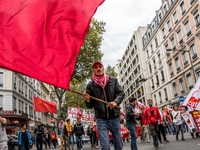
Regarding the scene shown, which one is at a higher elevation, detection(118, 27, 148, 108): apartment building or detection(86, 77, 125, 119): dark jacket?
detection(118, 27, 148, 108): apartment building

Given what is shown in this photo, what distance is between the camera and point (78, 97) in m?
51.5

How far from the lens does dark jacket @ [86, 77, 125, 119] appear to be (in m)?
4.31

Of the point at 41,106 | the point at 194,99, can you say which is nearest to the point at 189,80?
the point at 41,106

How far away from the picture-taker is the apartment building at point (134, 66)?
54719mm

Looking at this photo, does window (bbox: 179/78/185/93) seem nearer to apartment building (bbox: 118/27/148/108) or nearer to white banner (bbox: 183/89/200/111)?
apartment building (bbox: 118/27/148/108)

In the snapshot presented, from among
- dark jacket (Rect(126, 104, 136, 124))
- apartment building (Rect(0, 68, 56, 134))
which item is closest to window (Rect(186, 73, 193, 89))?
apartment building (Rect(0, 68, 56, 134))

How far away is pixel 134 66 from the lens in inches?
2416

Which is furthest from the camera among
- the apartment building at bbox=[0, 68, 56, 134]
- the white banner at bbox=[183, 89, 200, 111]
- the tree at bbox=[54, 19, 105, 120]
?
the apartment building at bbox=[0, 68, 56, 134]

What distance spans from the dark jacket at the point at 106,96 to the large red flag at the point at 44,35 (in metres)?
0.95

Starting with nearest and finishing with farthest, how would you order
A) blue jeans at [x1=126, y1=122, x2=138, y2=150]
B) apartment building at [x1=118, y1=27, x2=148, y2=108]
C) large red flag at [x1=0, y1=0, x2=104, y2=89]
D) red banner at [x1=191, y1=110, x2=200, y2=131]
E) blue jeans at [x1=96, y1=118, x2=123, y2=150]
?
large red flag at [x1=0, y1=0, x2=104, y2=89], blue jeans at [x1=96, y1=118, x2=123, y2=150], blue jeans at [x1=126, y1=122, x2=138, y2=150], red banner at [x1=191, y1=110, x2=200, y2=131], apartment building at [x1=118, y1=27, x2=148, y2=108]

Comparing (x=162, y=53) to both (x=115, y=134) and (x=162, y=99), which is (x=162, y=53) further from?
(x=115, y=134)

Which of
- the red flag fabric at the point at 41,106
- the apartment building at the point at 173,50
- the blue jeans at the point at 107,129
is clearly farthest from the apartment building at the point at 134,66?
the blue jeans at the point at 107,129

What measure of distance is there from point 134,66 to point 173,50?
1361 inches

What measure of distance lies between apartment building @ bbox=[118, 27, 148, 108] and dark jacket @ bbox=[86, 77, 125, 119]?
49031mm
